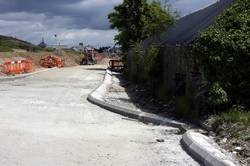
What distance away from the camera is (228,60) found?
13656 mm

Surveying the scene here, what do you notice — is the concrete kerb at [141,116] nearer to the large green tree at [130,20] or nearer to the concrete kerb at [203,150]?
the concrete kerb at [203,150]

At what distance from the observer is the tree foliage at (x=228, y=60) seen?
1367cm

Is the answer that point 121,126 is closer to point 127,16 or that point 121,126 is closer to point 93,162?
point 93,162

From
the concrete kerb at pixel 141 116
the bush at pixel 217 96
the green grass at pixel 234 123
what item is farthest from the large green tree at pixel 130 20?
the green grass at pixel 234 123

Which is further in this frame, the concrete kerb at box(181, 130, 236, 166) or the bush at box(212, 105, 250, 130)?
the bush at box(212, 105, 250, 130)

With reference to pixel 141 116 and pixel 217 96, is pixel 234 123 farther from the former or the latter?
pixel 141 116

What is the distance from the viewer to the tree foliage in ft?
44.9

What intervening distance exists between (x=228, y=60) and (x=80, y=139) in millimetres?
3977

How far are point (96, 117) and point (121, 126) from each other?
1.98 meters

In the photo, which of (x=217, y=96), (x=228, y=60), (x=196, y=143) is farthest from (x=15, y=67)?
(x=196, y=143)

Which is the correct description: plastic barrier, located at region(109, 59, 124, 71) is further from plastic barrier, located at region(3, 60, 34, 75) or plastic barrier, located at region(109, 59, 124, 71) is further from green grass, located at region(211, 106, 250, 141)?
green grass, located at region(211, 106, 250, 141)

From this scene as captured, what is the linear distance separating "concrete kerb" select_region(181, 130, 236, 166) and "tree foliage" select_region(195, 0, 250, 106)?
2.05 metres

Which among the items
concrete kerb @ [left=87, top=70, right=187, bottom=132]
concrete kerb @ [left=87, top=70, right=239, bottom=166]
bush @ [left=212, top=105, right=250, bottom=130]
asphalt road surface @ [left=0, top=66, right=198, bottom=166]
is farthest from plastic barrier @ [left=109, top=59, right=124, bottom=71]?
bush @ [left=212, top=105, right=250, bottom=130]

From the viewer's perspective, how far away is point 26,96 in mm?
22484
